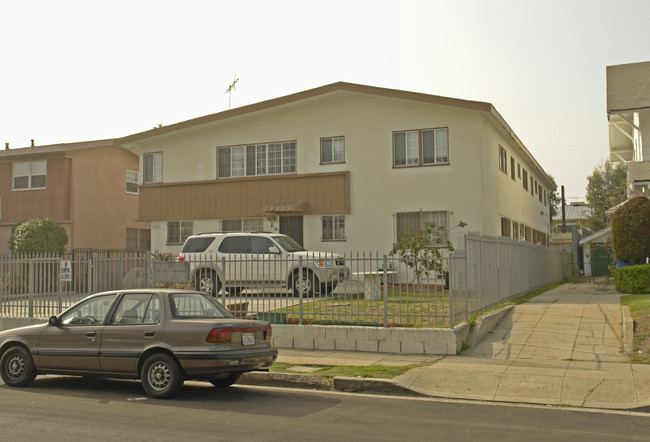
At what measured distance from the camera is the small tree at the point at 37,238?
24922 millimetres

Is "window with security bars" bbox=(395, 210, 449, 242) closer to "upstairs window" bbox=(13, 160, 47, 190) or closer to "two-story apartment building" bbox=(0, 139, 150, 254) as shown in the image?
"two-story apartment building" bbox=(0, 139, 150, 254)

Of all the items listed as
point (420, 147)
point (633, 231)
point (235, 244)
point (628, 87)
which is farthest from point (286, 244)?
point (628, 87)

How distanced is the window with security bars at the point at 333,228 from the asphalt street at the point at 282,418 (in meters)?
13.4

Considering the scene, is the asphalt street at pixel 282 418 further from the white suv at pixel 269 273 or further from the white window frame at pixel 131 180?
the white window frame at pixel 131 180

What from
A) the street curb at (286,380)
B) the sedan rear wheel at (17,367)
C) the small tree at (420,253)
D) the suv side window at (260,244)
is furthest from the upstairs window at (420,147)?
the sedan rear wheel at (17,367)

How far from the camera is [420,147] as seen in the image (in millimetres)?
21672

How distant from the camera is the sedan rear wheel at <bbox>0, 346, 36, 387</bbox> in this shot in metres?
9.64

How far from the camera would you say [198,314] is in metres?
9.34

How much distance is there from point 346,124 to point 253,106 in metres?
3.47

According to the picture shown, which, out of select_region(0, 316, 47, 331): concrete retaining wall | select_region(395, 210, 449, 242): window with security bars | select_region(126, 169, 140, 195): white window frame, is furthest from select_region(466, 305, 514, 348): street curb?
select_region(126, 169, 140, 195): white window frame

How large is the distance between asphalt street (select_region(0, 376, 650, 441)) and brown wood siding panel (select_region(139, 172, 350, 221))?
13.7m

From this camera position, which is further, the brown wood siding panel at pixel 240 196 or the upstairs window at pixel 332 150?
the upstairs window at pixel 332 150

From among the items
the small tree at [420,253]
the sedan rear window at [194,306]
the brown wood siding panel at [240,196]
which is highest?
the brown wood siding panel at [240,196]

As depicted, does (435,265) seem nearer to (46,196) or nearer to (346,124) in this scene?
(346,124)
